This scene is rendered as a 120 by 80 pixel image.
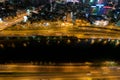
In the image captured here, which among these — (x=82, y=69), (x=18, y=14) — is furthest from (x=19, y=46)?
(x=18, y=14)

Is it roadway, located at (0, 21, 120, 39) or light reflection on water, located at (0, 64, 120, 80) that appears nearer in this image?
light reflection on water, located at (0, 64, 120, 80)

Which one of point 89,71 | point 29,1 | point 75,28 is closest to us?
point 89,71

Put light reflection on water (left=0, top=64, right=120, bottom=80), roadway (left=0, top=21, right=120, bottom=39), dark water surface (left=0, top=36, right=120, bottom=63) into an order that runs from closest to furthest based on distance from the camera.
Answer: light reflection on water (left=0, top=64, right=120, bottom=80)
dark water surface (left=0, top=36, right=120, bottom=63)
roadway (left=0, top=21, right=120, bottom=39)

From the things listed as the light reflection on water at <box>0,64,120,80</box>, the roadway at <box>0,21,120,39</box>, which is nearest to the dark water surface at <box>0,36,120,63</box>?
the roadway at <box>0,21,120,39</box>

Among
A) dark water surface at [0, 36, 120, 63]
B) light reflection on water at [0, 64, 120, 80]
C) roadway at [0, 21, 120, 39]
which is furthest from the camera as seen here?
roadway at [0, 21, 120, 39]

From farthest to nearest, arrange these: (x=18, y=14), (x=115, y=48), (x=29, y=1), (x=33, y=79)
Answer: (x=29, y=1) → (x=18, y=14) → (x=115, y=48) → (x=33, y=79)

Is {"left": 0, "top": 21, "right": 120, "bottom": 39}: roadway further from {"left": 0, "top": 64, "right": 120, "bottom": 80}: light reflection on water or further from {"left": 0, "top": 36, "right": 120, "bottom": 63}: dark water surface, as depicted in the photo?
{"left": 0, "top": 64, "right": 120, "bottom": 80}: light reflection on water

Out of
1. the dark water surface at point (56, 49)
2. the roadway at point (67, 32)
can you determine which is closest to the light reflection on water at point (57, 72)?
the dark water surface at point (56, 49)

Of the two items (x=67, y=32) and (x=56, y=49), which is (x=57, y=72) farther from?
(x=67, y=32)

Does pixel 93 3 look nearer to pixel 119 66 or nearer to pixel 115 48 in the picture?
pixel 115 48
